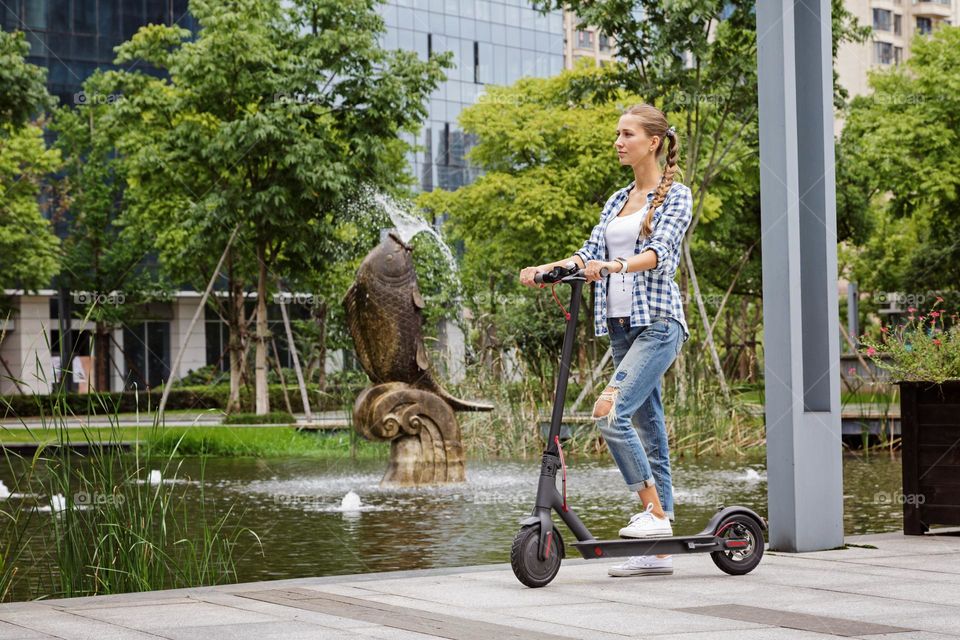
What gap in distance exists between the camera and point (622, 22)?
19562mm

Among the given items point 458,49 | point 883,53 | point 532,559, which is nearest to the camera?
point 532,559

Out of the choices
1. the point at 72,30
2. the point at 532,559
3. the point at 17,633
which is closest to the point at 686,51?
the point at 532,559

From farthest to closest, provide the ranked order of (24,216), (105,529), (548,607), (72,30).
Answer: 1. (72,30)
2. (24,216)
3. (105,529)
4. (548,607)

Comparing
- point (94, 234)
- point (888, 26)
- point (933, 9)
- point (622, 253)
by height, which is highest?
point (933, 9)

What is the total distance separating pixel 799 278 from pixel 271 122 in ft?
70.1

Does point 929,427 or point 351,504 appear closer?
point 929,427

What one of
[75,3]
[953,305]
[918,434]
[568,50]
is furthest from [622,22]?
[568,50]

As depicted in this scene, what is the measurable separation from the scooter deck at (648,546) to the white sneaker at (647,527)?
0.12 feet

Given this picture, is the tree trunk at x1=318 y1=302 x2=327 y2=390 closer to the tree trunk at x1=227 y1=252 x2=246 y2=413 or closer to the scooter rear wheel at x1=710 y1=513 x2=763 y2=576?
the tree trunk at x1=227 y1=252 x2=246 y2=413

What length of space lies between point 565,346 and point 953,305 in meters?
31.9

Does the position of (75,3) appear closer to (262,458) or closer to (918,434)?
(262,458)

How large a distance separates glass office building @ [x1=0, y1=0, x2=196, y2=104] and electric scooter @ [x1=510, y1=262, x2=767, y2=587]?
44.9m

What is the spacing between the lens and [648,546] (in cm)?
537

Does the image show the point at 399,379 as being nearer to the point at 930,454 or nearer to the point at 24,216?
the point at 930,454
